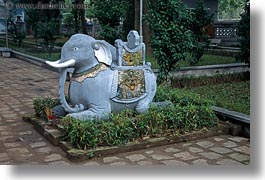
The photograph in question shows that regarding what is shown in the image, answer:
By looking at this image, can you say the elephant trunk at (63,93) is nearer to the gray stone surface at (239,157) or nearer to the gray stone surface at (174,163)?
the gray stone surface at (174,163)

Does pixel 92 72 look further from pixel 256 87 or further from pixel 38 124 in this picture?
pixel 256 87

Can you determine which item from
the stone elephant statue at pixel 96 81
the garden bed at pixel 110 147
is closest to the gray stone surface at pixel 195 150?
the garden bed at pixel 110 147

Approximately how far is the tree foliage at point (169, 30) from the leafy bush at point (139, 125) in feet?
6.79

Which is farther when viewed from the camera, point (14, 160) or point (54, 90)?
point (54, 90)

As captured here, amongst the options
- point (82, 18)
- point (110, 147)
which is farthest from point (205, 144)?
point (82, 18)

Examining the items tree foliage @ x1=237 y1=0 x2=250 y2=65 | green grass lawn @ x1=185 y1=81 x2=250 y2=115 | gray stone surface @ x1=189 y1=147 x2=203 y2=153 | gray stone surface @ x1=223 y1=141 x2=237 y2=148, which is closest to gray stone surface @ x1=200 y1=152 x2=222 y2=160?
gray stone surface @ x1=189 y1=147 x2=203 y2=153

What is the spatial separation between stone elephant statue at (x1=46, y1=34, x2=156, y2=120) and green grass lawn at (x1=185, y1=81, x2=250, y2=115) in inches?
67.6

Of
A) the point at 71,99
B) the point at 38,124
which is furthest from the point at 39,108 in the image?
the point at 71,99

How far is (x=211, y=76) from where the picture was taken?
9.10 meters

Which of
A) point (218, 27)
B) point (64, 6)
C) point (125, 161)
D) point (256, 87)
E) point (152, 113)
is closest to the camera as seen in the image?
point (256, 87)

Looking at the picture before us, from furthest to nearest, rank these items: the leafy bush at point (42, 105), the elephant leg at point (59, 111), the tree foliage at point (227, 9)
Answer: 1. the tree foliage at point (227, 9)
2. the leafy bush at point (42, 105)
3. the elephant leg at point (59, 111)

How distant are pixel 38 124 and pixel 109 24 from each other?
23.4ft

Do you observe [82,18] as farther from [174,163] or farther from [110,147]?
[174,163]

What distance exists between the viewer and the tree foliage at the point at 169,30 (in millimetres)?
6895
